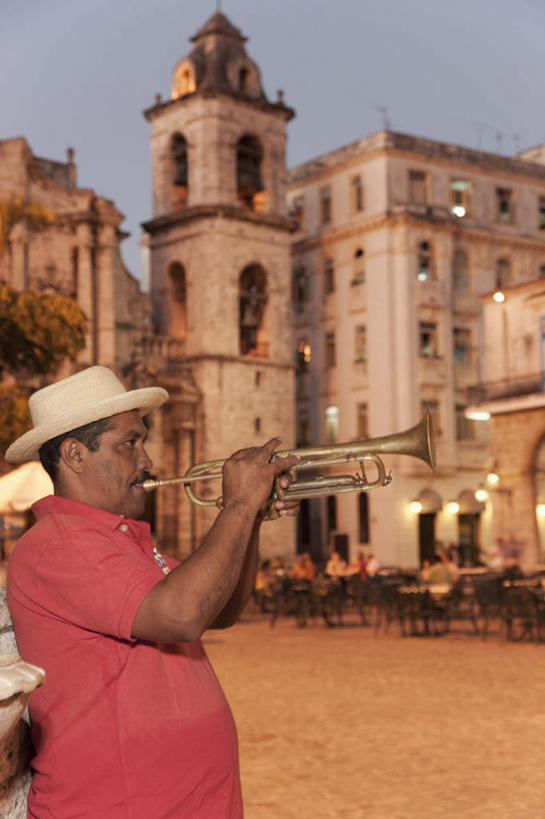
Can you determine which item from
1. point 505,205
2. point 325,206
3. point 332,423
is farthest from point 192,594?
point 505,205

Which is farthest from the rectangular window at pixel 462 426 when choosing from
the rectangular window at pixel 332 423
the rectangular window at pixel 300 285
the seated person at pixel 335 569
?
the seated person at pixel 335 569

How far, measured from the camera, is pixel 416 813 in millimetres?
7023

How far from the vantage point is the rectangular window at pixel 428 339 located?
4900 cm

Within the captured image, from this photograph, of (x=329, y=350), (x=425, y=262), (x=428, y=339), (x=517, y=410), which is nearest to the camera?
(x=517, y=410)

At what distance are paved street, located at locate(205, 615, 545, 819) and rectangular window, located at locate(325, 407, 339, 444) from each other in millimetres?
32369

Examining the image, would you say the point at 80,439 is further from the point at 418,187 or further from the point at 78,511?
the point at 418,187

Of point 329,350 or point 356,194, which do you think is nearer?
point 356,194

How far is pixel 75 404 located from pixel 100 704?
0.71 metres

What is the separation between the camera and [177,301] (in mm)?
46719

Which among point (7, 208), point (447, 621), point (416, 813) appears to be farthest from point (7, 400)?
point (416, 813)

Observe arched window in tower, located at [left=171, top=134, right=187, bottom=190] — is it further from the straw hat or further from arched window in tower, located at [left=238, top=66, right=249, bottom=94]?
the straw hat

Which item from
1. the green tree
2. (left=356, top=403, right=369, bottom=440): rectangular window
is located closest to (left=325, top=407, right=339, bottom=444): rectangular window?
(left=356, top=403, right=369, bottom=440): rectangular window

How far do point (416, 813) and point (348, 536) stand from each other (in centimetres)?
4114

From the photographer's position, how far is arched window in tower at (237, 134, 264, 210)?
46.7m
